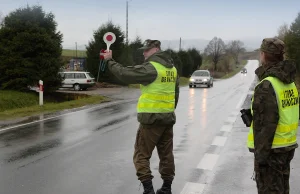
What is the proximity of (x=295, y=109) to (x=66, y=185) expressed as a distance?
3437mm

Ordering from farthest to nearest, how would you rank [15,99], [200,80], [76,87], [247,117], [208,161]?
[200,80] → [76,87] → [15,99] → [208,161] → [247,117]

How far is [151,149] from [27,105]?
1719 centimetres

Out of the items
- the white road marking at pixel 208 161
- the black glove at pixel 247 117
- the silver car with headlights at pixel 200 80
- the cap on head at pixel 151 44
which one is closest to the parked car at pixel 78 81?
the silver car with headlights at pixel 200 80

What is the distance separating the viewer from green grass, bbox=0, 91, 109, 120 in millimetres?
14969

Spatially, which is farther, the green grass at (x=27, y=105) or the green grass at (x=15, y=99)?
the green grass at (x=15, y=99)

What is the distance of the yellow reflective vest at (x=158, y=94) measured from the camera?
4918mm

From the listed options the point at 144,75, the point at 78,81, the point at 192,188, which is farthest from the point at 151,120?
the point at 78,81

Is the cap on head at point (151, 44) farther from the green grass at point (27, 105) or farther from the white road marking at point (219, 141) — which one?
the green grass at point (27, 105)

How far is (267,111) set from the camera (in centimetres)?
342

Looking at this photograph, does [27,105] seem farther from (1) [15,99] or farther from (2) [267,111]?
(2) [267,111]

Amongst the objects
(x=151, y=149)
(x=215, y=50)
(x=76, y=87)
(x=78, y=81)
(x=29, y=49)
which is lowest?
(x=76, y=87)

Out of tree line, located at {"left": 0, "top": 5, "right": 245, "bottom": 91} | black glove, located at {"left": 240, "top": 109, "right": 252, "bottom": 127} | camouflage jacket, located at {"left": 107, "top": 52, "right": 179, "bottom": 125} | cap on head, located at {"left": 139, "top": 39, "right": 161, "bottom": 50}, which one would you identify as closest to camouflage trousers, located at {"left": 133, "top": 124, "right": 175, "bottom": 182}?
camouflage jacket, located at {"left": 107, "top": 52, "right": 179, "bottom": 125}

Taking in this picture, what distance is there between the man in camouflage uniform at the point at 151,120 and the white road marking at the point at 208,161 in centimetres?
168

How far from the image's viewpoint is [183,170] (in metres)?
6.46
